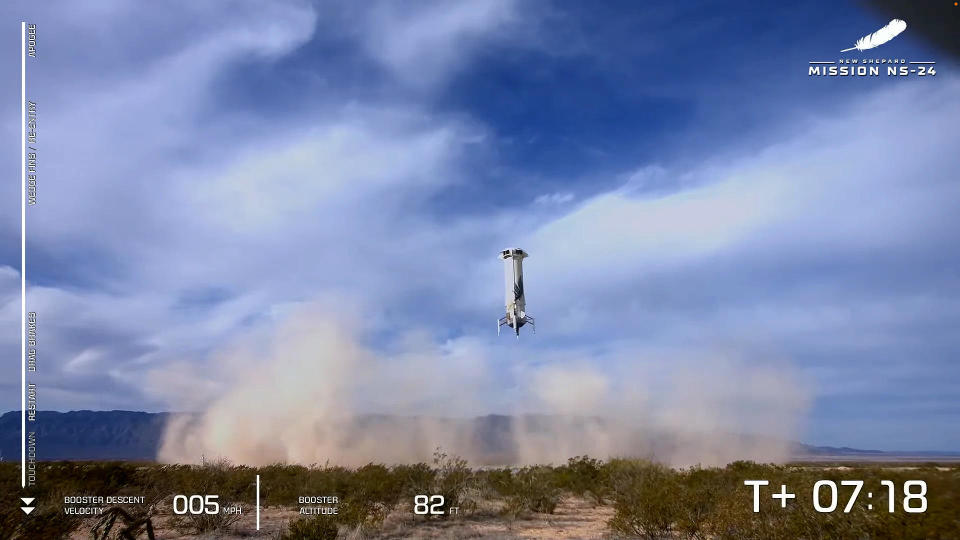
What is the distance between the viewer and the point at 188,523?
94.8 ft

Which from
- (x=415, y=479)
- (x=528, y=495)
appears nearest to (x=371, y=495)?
(x=415, y=479)

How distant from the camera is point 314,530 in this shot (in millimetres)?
20172

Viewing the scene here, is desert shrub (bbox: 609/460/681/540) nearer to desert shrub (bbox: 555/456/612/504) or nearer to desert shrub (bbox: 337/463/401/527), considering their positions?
desert shrub (bbox: 337/463/401/527)

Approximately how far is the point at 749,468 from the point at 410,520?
66.0 ft

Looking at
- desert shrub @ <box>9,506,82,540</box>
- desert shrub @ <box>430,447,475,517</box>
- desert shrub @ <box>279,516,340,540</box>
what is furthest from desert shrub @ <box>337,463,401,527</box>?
desert shrub @ <box>9,506,82,540</box>

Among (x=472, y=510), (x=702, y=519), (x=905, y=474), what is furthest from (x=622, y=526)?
(x=472, y=510)

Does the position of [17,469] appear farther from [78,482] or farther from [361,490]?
[361,490]

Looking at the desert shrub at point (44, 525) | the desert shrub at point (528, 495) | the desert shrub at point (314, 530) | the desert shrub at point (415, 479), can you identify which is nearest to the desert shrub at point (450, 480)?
the desert shrub at point (415, 479)

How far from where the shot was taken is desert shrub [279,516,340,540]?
19.7 metres

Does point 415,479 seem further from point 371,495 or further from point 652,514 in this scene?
point 652,514

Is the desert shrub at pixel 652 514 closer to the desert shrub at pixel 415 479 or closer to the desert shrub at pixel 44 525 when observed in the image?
the desert shrub at pixel 415 479

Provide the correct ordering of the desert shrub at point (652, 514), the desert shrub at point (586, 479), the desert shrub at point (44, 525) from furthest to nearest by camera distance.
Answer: the desert shrub at point (586, 479), the desert shrub at point (652, 514), the desert shrub at point (44, 525)

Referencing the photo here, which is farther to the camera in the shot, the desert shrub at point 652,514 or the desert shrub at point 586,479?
the desert shrub at point 586,479

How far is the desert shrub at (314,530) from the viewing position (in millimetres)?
19719
